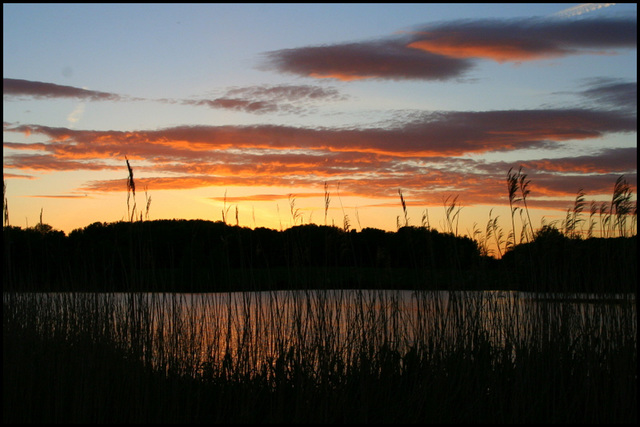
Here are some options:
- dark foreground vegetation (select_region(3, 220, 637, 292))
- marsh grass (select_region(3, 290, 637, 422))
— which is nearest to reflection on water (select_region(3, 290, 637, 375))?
marsh grass (select_region(3, 290, 637, 422))

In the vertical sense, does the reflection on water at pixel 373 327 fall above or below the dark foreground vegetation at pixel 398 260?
below

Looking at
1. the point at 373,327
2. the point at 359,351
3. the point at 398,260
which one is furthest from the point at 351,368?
the point at 398,260

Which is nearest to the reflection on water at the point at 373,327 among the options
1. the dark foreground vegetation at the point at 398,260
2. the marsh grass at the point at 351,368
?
the marsh grass at the point at 351,368

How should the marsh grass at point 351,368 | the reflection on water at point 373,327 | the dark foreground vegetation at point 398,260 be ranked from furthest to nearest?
1. the dark foreground vegetation at point 398,260
2. the reflection on water at point 373,327
3. the marsh grass at point 351,368

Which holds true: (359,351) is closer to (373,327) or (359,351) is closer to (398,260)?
(373,327)

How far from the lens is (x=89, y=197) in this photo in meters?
4.74

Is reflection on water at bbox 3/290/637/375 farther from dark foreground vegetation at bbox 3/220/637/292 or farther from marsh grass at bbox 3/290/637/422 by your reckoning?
dark foreground vegetation at bbox 3/220/637/292

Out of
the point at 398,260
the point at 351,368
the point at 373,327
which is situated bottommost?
the point at 351,368

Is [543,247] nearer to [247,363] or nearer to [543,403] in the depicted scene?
[543,403]

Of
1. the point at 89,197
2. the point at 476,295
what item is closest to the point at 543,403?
the point at 476,295

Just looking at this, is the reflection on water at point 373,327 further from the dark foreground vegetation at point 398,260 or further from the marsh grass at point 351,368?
the dark foreground vegetation at point 398,260

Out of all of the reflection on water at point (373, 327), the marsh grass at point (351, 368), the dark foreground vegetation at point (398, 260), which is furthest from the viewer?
the dark foreground vegetation at point (398, 260)

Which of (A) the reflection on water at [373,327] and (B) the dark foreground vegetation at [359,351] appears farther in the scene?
(A) the reflection on water at [373,327]

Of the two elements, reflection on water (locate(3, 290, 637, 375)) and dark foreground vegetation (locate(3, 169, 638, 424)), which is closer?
dark foreground vegetation (locate(3, 169, 638, 424))
